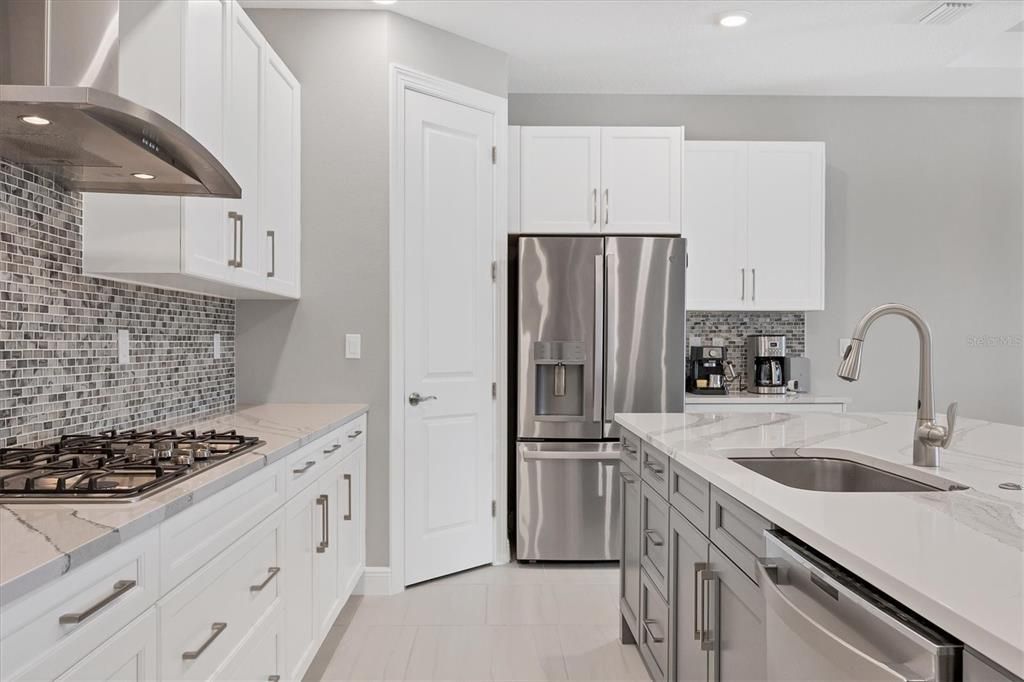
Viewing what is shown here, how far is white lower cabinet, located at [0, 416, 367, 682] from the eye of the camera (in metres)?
0.96

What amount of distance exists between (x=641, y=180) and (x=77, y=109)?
123 inches

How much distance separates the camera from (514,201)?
3.96 metres

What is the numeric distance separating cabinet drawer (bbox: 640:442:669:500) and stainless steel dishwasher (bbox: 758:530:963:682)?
0.78 meters

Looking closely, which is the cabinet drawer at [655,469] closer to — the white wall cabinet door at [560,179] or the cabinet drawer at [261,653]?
the cabinet drawer at [261,653]

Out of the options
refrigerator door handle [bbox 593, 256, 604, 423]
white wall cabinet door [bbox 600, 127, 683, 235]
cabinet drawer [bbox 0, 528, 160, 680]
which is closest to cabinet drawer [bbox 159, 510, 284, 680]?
cabinet drawer [bbox 0, 528, 160, 680]

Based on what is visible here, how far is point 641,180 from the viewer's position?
13.2ft

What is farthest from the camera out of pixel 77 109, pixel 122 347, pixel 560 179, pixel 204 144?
pixel 560 179

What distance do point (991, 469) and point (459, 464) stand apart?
96.6 inches

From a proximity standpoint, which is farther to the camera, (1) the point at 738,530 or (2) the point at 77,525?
(1) the point at 738,530

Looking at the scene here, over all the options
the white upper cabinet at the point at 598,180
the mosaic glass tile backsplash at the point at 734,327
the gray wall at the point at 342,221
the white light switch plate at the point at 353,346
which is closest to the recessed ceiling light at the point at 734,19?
the white upper cabinet at the point at 598,180

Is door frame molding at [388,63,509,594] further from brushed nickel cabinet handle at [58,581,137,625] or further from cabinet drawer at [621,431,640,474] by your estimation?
brushed nickel cabinet handle at [58,581,137,625]

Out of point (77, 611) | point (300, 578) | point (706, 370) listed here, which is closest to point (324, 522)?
point (300, 578)

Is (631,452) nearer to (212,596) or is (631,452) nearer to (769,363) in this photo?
(212,596)

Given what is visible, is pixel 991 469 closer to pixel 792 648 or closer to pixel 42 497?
pixel 792 648
